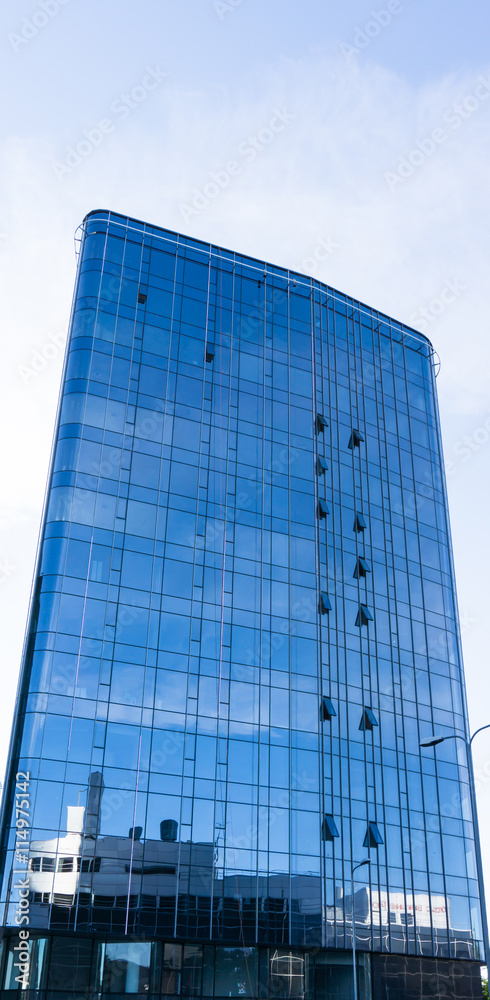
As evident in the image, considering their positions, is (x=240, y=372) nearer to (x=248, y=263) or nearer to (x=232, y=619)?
(x=248, y=263)

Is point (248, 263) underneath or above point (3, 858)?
above

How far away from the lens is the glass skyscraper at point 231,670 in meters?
39.8

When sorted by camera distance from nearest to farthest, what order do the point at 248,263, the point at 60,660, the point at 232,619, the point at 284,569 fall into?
the point at 60,660, the point at 232,619, the point at 284,569, the point at 248,263

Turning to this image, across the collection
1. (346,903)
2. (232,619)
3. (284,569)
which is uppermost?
(284,569)

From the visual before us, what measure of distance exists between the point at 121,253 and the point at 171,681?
27557mm

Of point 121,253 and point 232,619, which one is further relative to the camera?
point 121,253

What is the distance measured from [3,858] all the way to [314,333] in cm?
3929

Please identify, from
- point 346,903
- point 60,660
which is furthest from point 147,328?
point 346,903

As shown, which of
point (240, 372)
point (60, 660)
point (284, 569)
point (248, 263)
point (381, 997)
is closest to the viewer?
point (60, 660)

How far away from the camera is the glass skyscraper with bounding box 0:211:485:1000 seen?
3984cm

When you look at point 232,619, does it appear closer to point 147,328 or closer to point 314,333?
point 147,328

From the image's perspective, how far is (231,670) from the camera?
46.9 metres

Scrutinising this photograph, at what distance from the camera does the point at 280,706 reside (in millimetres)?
47656

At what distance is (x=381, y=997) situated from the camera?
147ft
